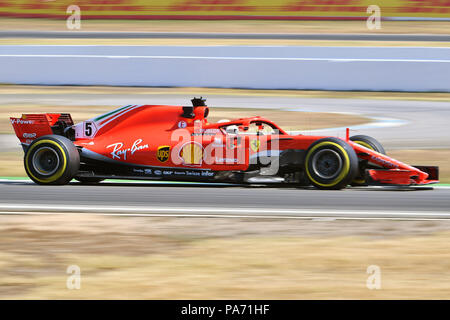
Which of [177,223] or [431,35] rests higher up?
[431,35]

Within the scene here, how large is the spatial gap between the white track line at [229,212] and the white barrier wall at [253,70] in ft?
47.2

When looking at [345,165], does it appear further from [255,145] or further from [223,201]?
[223,201]

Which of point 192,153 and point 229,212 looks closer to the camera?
point 229,212

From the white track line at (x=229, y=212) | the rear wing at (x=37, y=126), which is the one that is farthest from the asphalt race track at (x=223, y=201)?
the rear wing at (x=37, y=126)

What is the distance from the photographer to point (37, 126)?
10.9 metres

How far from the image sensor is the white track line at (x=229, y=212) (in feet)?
28.6

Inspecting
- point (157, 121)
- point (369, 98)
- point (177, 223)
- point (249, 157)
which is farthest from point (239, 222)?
point (369, 98)

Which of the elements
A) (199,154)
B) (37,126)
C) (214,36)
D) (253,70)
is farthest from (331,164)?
(214,36)

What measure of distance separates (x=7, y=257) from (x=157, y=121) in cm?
399

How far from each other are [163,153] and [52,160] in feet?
4.82
